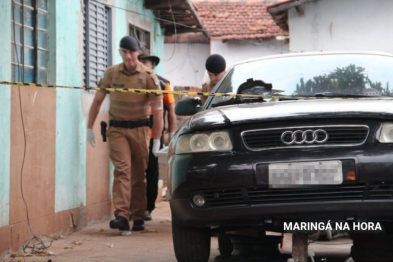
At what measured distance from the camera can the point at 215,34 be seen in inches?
1236

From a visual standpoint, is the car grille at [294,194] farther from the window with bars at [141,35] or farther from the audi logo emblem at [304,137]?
the window with bars at [141,35]

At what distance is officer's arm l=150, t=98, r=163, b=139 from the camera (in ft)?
33.8

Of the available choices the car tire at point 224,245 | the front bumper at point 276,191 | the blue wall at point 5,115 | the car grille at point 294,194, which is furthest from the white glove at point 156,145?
the car grille at point 294,194

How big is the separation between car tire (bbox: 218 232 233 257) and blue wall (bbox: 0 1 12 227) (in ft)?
6.09

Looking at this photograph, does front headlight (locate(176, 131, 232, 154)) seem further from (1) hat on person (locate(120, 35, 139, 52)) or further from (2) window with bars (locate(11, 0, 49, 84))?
(1) hat on person (locate(120, 35, 139, 52))

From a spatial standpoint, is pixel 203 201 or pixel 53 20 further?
pixel 53 20

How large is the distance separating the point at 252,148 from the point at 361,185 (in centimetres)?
68

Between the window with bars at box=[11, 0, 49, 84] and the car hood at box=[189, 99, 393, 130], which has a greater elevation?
the window with bars at box=[11, 0, 49, 84]

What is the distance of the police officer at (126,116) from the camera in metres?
10.1

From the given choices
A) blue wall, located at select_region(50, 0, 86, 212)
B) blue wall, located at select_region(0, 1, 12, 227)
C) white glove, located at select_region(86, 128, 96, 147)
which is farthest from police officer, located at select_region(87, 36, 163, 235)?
blue wall, located at select_region(0, 1, 12, 227)

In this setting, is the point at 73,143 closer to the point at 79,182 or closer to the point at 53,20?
the point at 79,182

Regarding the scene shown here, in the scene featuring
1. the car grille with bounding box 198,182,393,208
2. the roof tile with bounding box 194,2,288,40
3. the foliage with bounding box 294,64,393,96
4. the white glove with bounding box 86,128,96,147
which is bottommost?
the car grille with bounding box 198,182,393,208

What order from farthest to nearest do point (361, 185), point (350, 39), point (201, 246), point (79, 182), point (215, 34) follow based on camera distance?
point (215, 34) → point (350, 39) → point (79, 182) → point (201, 246) → point (361, 185)

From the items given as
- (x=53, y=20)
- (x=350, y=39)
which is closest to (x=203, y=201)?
(x=53, y=20)
